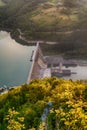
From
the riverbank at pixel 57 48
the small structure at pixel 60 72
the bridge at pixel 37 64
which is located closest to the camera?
the bridge at pixel 37 64

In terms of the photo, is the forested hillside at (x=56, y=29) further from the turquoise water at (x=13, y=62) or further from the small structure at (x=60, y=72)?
the small structure at (x=60, y=72)

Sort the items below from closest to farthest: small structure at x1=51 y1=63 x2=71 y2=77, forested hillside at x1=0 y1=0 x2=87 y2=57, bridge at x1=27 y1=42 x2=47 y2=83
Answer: bridge at x1=27 y1=42 x2=47 y2=83
small structure at x1=51 y1=63 x2=71 y2=77
forested hillside at x1=0 y1=0 x2=87 y2=57

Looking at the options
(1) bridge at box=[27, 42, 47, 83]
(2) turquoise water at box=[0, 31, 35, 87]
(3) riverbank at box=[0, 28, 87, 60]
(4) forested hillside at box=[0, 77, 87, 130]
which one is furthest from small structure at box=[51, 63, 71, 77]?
(4) forested hillside at box=[0, 77, 87, 130]

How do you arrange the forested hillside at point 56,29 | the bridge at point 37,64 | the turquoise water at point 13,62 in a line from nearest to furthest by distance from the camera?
the turquoise water at point 13,62
the bridge at point 37,64
the forested hillside at point 56,29

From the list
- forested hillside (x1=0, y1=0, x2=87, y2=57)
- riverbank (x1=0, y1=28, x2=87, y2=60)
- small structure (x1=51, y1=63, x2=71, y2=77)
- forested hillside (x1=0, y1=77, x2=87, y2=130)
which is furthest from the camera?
forested hillside (x1=0, y1=0, x2=87, y2=57)

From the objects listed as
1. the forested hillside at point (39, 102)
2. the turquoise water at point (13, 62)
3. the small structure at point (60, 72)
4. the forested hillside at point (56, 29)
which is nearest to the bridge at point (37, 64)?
the turquoise water at point (13, 62)

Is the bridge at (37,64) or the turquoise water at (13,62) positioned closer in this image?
the turquoise water at (13,62)

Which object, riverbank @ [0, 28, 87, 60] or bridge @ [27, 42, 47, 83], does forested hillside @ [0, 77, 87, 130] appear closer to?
bridge @ [27, 42, 47, 83]

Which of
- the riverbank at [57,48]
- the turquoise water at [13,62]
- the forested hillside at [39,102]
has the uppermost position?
the forested hillside at [39,102]
